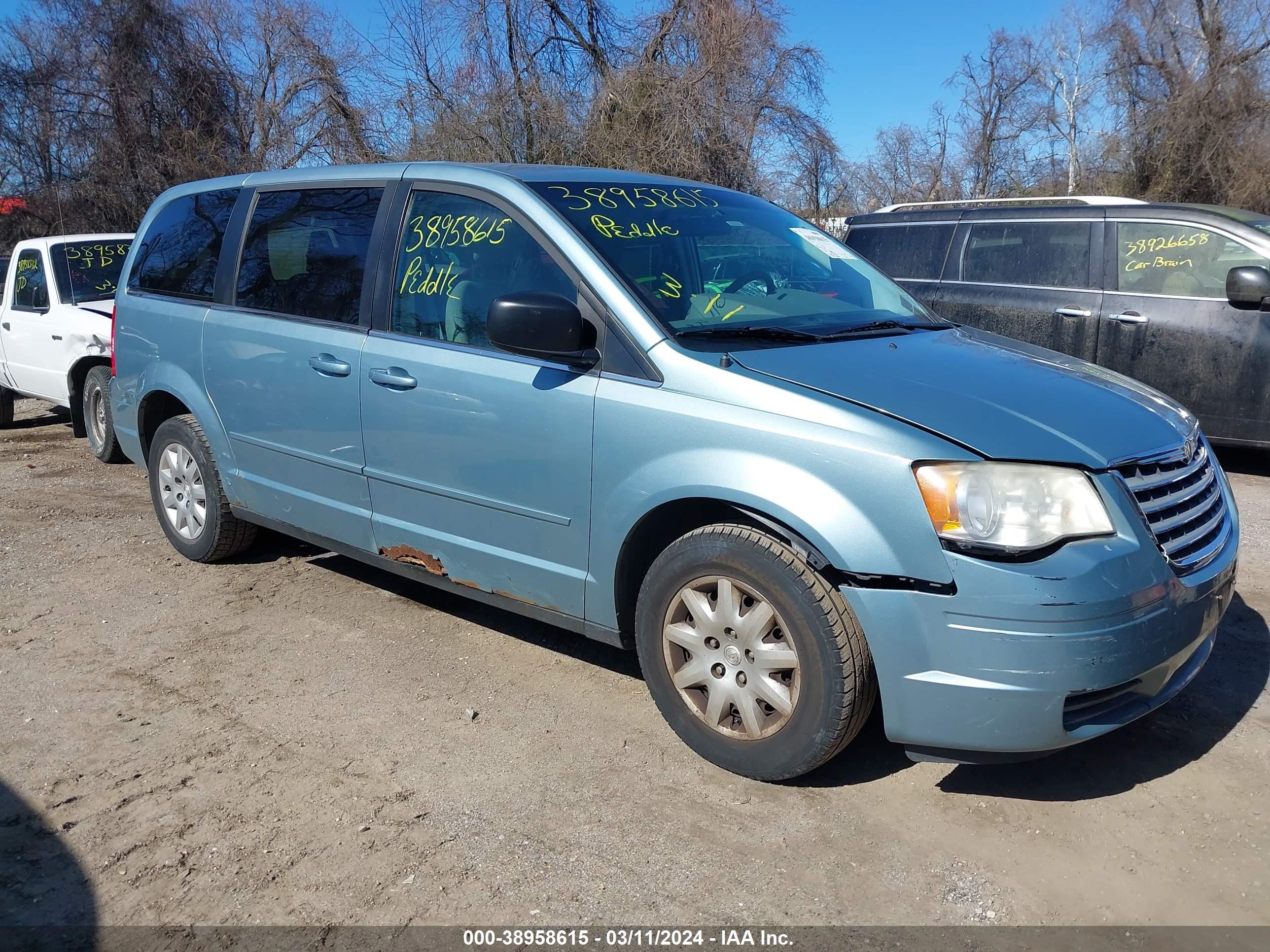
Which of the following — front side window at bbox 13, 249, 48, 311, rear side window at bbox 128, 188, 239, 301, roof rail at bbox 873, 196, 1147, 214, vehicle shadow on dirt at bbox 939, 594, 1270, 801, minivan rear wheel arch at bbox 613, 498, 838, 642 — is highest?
roof rail at bbox 873, 196, 1147, 214

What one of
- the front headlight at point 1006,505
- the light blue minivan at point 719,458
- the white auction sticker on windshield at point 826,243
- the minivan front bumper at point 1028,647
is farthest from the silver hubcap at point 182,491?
the front headlight at point 1006,505

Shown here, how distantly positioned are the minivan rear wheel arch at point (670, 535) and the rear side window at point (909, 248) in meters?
5.08

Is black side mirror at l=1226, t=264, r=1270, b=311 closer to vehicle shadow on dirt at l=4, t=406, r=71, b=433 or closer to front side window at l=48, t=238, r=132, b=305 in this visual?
front side window at l=48, t=238, r=132, b=305

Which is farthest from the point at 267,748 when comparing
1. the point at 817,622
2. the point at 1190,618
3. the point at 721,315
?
the point at 1190,618

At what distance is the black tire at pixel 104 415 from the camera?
7.88 m

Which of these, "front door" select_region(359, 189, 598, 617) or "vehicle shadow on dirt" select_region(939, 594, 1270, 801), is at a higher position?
"front door" select_region(359, 189, 598, 617)

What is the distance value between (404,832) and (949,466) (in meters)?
1.87

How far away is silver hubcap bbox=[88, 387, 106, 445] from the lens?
7973mm

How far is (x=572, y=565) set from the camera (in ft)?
11.6

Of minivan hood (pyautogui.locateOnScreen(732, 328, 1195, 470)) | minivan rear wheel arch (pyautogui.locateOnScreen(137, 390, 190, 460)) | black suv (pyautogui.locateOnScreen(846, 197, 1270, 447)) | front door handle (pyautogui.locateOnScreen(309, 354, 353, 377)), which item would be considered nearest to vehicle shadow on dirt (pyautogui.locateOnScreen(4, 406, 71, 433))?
minivan rear wheel arch (pyautogui.locateOnScreen(137, 390, 190, 460))

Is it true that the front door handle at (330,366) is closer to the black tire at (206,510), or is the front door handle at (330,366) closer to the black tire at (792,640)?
the black tire at (206,510)

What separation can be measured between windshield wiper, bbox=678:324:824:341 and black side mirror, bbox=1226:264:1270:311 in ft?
14.2

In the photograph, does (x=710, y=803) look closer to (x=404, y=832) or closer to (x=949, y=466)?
(x=404, y=832)

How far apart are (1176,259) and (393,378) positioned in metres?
5.57
